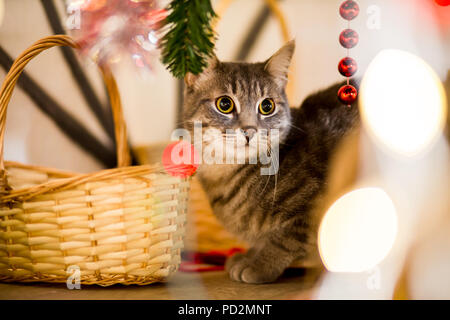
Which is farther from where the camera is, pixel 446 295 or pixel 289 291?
pixel 289 291

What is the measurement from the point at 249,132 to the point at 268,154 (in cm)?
11

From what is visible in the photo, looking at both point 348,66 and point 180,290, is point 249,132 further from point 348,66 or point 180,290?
point 180,290

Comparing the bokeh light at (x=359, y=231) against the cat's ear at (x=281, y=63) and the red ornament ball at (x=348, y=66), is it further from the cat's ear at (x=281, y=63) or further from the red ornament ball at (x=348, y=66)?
the cat's ear at (x=281, y=63)

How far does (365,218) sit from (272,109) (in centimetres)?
34

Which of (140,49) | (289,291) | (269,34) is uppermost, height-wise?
(269,34)

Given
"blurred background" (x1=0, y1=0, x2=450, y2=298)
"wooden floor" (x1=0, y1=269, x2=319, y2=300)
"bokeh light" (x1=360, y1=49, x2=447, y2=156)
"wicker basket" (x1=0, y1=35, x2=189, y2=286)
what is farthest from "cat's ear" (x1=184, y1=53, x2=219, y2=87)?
"wooden floor" (x1=0, y1=269, x2=319, y2=300)

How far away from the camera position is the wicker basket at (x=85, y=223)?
30.2 inches

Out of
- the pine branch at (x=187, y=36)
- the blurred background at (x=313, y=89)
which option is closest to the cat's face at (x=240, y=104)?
the blurred background at (x=313, y=89)

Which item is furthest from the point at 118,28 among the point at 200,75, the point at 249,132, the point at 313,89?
the point at 313,89

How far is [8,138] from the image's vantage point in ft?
3.84

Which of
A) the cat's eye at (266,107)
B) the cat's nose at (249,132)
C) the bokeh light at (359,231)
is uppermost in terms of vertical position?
the cat's eye at (266,107)

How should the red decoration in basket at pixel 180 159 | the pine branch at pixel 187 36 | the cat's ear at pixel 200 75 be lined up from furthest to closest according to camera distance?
the cat's ear at pixel 200 75
the red decoration in basket at pixel 180 159
the pine branch at pixel 187 36
